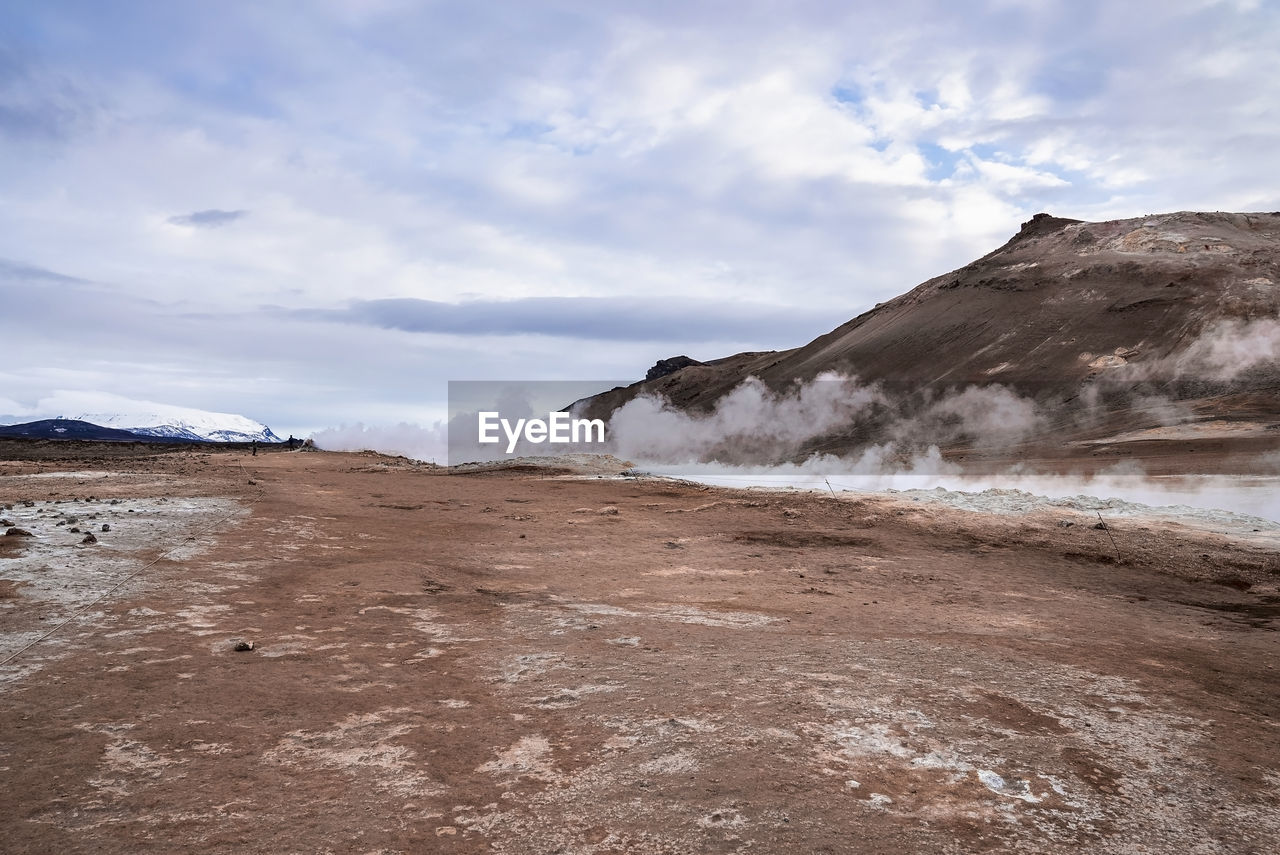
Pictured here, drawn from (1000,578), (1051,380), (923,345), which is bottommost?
(1000,578)

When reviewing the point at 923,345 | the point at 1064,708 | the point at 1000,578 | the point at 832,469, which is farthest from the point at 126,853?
the point at 923,345

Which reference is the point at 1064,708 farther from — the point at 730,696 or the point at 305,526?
the point at 305,526

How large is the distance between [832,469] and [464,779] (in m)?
36.0

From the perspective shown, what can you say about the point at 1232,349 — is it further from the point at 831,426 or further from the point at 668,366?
the point at 668,366

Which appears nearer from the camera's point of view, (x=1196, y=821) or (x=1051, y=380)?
(x=1196, y=821)

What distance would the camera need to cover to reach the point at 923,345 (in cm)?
6894

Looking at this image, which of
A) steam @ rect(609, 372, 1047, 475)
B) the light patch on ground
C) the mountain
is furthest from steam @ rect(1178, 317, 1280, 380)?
the light patch on ground

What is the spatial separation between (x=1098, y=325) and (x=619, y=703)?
62.1m

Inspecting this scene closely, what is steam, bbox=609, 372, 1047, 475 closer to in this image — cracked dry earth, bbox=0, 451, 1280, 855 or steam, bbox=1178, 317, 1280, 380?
steam, bbox=1178, 317, 1280, 380

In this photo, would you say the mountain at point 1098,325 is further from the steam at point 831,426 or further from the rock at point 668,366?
the rock at point 668,366
